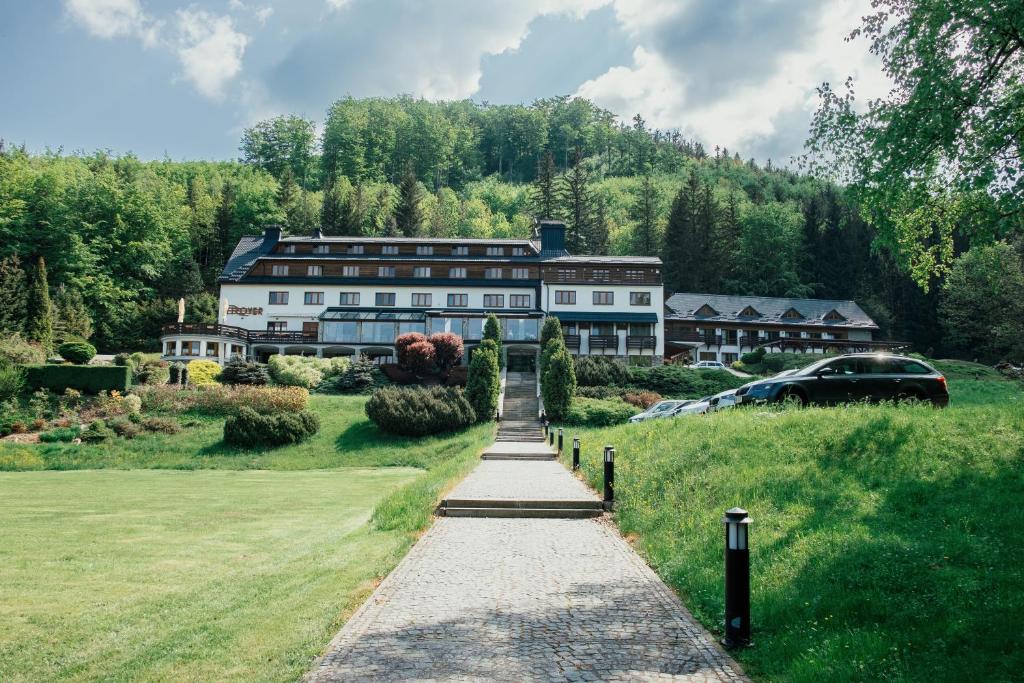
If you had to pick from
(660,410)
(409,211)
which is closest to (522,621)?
(660,410)

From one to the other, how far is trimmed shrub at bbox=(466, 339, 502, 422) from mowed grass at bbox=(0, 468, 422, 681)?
15.3 meters

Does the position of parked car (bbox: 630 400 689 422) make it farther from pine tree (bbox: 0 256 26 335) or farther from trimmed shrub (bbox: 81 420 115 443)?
pine tree (bbox: 0 256 26 335)

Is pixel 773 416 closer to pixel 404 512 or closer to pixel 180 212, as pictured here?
pixel 404 512

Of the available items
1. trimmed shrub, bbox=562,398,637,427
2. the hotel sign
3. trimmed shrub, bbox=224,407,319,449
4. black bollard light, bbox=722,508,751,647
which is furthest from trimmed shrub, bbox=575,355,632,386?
black bollard light, bbox=722,508,751,647

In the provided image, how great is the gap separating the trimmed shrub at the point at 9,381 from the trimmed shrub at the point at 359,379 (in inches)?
595

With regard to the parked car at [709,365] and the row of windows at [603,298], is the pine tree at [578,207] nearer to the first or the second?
the row of windows at [603,298]

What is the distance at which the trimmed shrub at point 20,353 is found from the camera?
34.3 m

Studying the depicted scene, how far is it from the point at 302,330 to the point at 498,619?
4961 centimetres

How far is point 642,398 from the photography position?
36.1m

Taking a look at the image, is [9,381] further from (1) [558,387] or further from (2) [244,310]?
(1) [558,387]

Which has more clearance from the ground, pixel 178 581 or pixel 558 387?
pixel 558 387

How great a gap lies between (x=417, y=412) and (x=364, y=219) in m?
56.9

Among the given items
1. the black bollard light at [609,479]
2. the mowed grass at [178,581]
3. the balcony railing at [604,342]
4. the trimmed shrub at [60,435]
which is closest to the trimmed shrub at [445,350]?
the balcony railing at [604,342]

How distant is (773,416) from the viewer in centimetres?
1316
